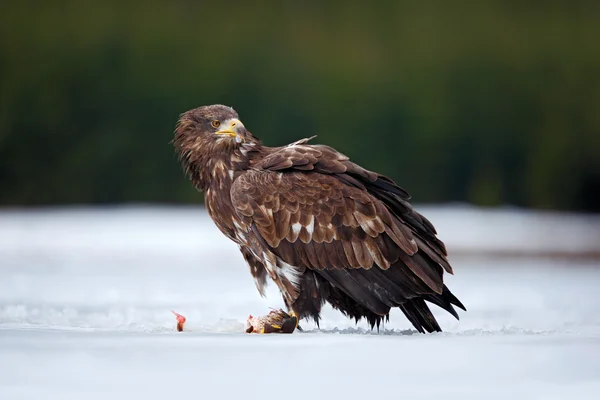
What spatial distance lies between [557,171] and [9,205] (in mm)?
13107

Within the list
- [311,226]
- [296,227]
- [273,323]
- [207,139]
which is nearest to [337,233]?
[311,226]

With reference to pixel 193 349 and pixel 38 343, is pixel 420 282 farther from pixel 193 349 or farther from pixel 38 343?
pixel 38 343

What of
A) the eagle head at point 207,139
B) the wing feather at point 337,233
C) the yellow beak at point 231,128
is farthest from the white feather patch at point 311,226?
the yellow beak at point 231,128

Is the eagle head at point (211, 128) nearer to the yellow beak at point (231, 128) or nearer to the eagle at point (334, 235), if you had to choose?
the yellow beak at point (231, 128)

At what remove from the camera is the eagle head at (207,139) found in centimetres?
740

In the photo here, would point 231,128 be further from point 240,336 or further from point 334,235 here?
point 240,336

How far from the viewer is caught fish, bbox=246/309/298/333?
7.01 metres

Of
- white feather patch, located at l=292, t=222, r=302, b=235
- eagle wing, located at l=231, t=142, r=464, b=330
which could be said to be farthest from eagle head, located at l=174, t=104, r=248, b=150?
white feather patch, located at l=292, t=222, r=302, b=235

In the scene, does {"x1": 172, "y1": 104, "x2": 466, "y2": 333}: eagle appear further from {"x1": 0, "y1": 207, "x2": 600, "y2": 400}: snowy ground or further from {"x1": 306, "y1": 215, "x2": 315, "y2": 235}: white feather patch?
{"x1": 0, "y1": 207, "x2": 600, "y2": 400}: snowy ground

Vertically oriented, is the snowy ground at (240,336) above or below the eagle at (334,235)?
below

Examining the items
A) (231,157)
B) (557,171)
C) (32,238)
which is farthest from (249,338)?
(557,171)

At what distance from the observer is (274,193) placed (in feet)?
22.9

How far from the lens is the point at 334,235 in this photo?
701 centimetres

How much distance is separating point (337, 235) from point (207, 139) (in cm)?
131
